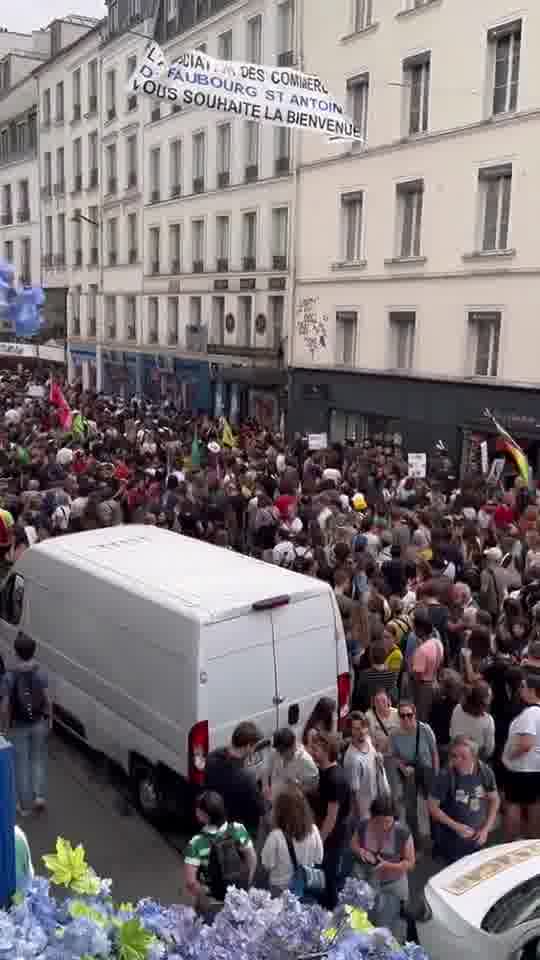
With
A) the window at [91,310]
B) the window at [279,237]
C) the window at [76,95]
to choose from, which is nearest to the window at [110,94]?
the window at [76,95]

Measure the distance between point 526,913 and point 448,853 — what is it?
1.16 m

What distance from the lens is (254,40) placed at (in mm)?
27078

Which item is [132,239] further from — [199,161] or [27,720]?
[27,720]

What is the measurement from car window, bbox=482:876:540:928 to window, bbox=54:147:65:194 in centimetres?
4096

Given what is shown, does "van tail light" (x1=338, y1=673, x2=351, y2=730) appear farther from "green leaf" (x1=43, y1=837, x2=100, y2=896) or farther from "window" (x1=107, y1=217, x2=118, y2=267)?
"window" (x1=107, y1=217, x2=118, y2=267)

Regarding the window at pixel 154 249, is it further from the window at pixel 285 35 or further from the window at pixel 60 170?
the window at pixel 60 170

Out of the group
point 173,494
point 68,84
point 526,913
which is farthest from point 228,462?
point 68,84

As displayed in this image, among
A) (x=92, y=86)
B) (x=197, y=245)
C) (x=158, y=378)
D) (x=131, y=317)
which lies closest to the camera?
(x=197, y=245)

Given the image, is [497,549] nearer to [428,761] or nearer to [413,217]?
[428,761]

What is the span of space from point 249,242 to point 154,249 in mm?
6758

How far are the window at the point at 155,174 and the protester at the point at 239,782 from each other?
30449 mm

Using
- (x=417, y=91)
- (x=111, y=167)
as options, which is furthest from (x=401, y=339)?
(x=111, y=167)

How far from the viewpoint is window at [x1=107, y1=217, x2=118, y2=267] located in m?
37.0

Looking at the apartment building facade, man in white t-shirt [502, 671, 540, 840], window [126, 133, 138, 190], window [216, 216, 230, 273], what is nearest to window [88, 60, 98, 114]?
window [126, 133, 138, 190]
